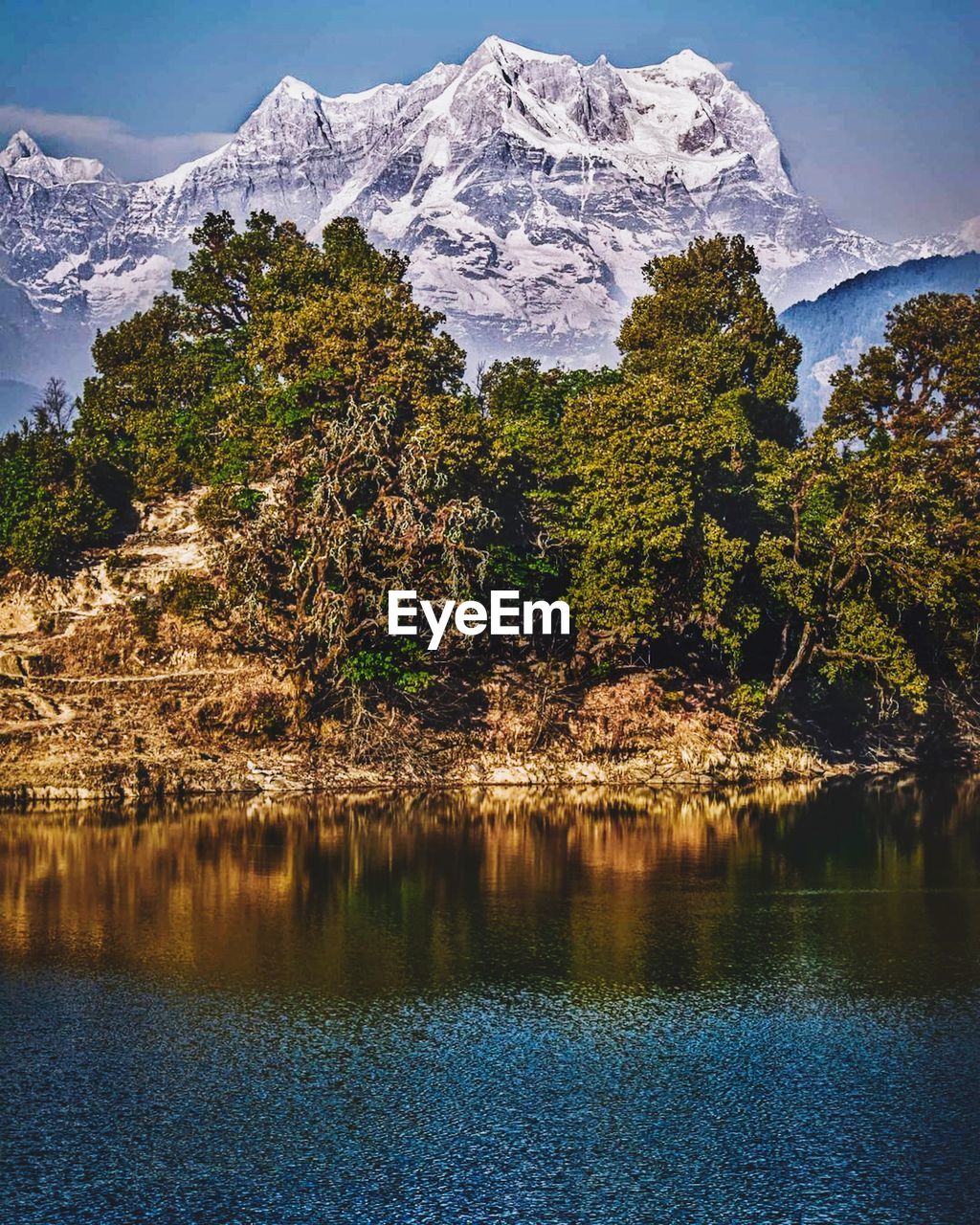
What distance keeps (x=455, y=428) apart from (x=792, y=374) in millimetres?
41434

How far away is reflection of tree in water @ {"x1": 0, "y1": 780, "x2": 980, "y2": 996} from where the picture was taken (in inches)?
1244

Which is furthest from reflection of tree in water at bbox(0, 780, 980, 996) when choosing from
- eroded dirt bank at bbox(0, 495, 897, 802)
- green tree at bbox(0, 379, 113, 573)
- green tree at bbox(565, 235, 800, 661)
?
green tree at bbox(0, 379, 113, 573)

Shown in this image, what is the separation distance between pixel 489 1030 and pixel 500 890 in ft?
41.3

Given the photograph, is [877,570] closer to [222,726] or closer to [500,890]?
[222,726]

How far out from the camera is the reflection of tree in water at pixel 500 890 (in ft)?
104

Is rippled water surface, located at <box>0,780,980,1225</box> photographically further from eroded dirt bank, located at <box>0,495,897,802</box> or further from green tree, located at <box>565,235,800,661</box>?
green tree, located at <box>565,235,800,661</box>

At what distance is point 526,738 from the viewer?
207 feet

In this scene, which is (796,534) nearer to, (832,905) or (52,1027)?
(832,905)

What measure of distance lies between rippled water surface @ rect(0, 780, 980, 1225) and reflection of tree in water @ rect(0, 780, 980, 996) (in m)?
0.16

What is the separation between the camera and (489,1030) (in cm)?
2672

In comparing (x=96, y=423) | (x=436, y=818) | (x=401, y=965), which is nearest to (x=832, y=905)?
(x=401, y=965)

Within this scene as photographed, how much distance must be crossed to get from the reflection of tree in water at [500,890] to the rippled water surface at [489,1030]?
0.16 metres

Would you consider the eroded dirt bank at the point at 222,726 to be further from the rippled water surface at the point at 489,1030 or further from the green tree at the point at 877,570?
the rippled water surface at the point at 489,1030

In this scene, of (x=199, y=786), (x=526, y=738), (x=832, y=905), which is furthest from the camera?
(x=526, y=738)
